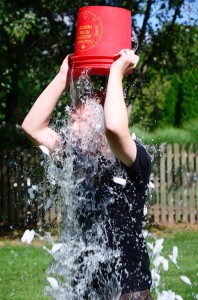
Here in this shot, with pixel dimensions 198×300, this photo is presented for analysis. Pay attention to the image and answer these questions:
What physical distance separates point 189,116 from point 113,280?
18.5m

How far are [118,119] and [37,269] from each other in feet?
17.5

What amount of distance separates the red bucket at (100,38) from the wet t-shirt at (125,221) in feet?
1.58

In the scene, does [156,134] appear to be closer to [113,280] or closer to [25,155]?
[25,155]

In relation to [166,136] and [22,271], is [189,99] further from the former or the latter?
[22,271]

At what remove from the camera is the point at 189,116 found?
2073 cm

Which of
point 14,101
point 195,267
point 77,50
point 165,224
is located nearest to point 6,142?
point 14,101

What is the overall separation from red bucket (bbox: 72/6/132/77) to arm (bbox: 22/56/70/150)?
0.32ft

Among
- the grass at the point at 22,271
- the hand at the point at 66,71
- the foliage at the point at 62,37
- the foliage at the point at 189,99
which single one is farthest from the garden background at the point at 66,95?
the foliage at the point at 189,99

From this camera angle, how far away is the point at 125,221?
8.43 feet

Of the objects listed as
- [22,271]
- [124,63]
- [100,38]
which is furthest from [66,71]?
[22,271]

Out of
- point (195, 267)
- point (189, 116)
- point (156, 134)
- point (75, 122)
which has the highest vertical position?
point (189, 116)

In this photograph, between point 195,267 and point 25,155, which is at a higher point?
point 25,155

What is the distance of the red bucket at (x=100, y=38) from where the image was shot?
2.86 m

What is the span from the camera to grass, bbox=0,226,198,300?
20.6ft
